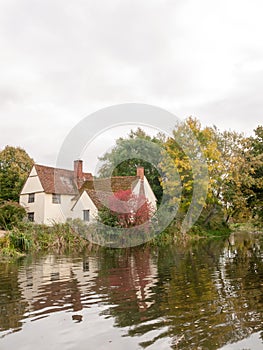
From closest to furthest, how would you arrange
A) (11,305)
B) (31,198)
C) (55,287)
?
(11,305) → (55,287) → (31,198)

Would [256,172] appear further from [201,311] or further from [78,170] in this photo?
[201,311]

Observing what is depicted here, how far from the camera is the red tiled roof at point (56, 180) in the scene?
131 feet

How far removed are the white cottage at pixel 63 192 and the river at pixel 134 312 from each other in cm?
2726

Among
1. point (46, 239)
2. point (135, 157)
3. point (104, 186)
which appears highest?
point (135, 157)

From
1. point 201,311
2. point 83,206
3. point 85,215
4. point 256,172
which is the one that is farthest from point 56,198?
point 201,311

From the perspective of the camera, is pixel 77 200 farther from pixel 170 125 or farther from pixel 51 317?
pixel 51 317

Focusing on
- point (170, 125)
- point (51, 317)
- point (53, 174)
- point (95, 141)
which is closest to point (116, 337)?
point (51, 317)

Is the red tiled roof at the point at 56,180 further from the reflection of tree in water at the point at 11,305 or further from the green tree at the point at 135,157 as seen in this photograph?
the reflection of tree in water at the point at 11,305

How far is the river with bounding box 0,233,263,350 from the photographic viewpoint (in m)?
5.10

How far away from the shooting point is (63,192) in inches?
1590

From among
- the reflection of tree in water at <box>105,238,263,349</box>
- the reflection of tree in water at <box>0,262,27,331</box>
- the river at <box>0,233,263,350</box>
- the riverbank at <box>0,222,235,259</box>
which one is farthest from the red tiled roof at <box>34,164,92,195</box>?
the reflection of tree in water at <box>105,238,263,349</box>

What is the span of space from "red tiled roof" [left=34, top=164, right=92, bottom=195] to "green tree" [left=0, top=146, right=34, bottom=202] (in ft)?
22.0

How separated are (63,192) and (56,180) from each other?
5.92 feet

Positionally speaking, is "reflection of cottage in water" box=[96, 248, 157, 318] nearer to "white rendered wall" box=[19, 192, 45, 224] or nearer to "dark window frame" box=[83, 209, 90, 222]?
"dark window frame" box=[83, 209, 90, 222]
